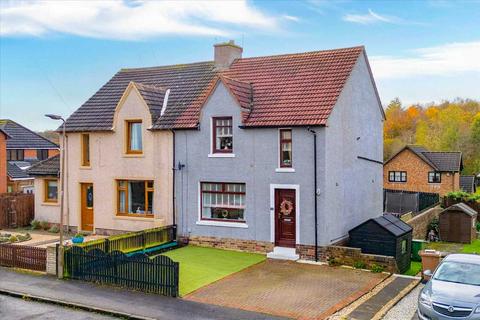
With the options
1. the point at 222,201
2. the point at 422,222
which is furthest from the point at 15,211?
the point at 422,222

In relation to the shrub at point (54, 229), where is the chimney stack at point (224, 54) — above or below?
above

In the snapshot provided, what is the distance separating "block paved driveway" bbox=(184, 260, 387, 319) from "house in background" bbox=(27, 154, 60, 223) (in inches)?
556

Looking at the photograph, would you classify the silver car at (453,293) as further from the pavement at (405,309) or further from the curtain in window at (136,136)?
the curtain in window at (136,136)

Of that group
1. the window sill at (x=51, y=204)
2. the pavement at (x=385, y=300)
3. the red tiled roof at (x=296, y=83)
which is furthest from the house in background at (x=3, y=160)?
the pavement at (x=385, y=300)

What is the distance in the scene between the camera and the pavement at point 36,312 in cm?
1423

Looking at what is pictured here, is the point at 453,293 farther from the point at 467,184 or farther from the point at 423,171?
the point at 467,184

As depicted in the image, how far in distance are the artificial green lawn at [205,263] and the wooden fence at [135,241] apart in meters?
0.98

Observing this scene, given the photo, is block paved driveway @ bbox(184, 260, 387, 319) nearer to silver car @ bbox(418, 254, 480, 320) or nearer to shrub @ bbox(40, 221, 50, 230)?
silver car @ bbox(418, 254, 480, 320)

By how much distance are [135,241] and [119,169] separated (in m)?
5.74

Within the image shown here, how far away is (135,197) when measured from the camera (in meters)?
25.4

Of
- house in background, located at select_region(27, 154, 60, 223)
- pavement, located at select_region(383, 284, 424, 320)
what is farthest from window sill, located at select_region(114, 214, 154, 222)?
pavement, located at select_region(383, 284, 424, 320)

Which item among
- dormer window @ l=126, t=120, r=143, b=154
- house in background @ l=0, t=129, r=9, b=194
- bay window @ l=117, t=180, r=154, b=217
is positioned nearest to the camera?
bay window @ l=117, t=180, r=154, b=217

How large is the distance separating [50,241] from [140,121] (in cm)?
732

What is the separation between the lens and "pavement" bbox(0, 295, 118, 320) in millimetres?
14234
